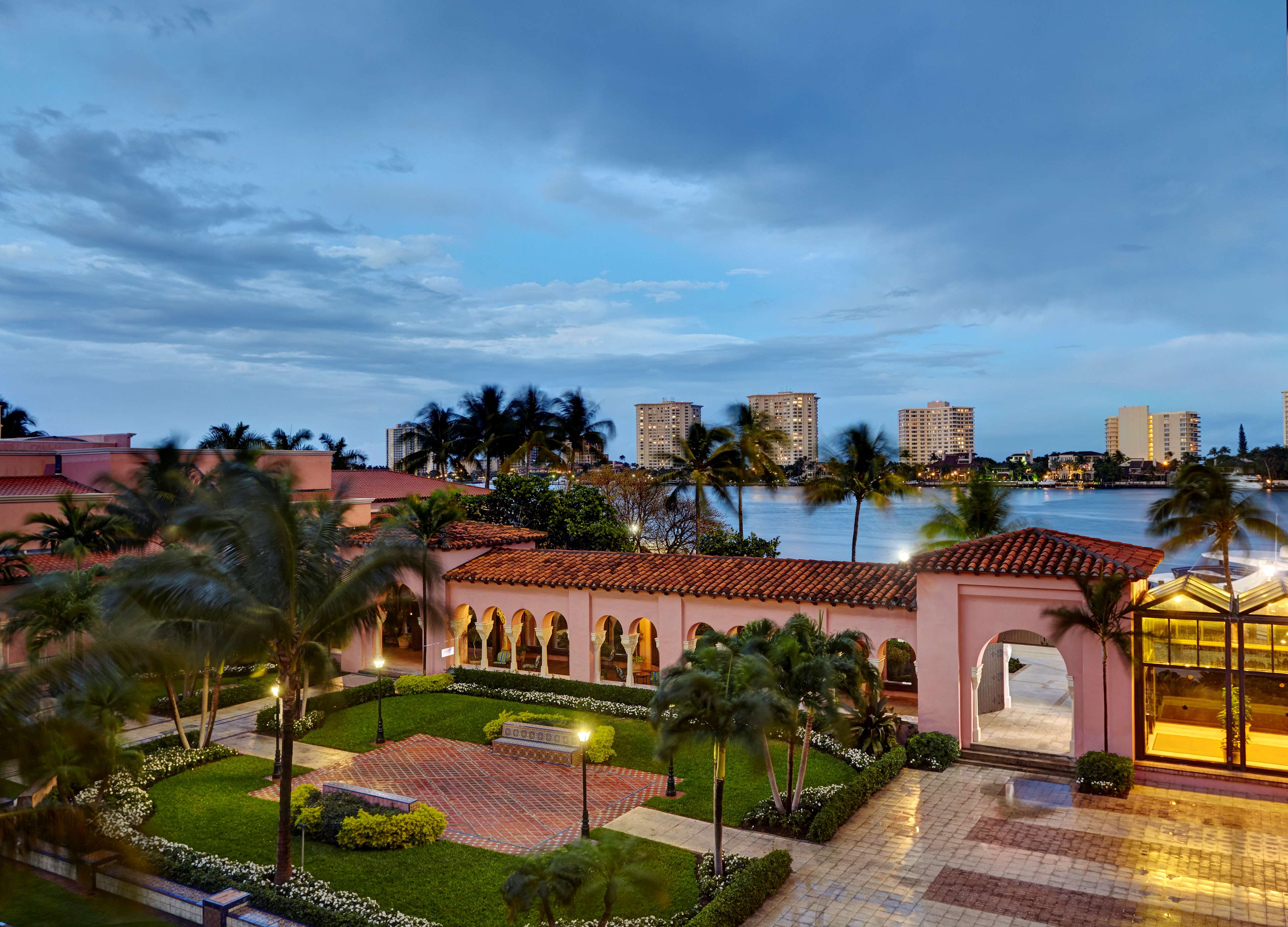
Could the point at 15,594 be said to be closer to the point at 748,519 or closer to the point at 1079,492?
the point at 748,519


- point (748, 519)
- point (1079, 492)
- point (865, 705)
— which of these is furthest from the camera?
point (1079, 492)

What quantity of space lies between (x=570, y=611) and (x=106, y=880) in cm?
1382

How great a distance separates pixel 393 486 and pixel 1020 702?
32.8m

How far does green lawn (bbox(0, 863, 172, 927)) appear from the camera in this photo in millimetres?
12109

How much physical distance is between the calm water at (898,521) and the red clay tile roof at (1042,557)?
16.0m

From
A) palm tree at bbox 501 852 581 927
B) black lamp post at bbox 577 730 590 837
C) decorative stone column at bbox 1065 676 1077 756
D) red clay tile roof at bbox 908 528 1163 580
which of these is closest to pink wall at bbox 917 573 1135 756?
decorative stone column at bbox 1065 676 1077 756

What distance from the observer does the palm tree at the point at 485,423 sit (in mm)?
50156

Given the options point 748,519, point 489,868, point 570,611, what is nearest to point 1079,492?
point 748,519

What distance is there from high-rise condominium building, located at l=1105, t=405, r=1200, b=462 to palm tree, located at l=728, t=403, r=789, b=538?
Answer: 64.4 meters

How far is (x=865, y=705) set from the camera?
18.0m

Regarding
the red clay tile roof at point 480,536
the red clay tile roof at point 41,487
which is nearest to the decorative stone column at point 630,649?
the red clay tile roof at point 480,536

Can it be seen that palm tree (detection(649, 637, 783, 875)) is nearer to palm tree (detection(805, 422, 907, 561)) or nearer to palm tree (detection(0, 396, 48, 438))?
palm tree (detection(805, 422, 907, 561))

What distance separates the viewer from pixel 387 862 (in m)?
14.2

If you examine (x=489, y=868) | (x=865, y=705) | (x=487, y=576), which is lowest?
(x=489, y=868)
